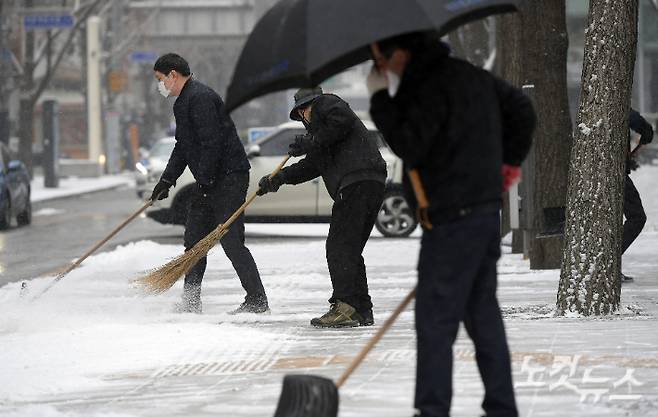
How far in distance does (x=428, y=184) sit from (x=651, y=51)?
130 feet

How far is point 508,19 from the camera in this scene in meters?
17.0

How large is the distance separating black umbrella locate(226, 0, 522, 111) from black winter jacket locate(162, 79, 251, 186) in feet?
15.0

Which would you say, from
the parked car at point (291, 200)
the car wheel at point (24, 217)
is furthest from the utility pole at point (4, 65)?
the parked car at point (291, 200)

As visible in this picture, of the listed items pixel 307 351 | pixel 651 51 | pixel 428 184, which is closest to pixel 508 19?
pixel 307 351

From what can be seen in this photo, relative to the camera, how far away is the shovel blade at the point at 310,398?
6035 mm

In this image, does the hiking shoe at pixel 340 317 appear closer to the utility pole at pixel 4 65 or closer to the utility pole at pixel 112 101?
the utility pole at pixel 4 65

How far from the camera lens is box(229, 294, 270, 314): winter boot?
11234 millimetres

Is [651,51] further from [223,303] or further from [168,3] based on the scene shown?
[168,3]

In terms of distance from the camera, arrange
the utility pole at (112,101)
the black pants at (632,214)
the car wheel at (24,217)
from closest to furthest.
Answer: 1. the black pants at (632,214)
2. the car wheel at (24,217)
3. the utility pole at (112,101)

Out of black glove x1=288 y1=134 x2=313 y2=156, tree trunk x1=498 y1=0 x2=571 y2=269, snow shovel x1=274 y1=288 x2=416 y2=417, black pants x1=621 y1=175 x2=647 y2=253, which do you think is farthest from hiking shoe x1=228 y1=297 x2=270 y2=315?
snow shovel x1=274 y1=288 x2=416 y2=417

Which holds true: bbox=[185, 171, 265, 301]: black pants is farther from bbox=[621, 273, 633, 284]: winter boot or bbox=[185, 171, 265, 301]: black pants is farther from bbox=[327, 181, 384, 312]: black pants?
bbox=[621, 273, 633, 284]: winter boot

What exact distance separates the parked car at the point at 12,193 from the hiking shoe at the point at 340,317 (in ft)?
45.8

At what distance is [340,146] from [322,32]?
399 cm

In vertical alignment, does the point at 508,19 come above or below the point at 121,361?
above
